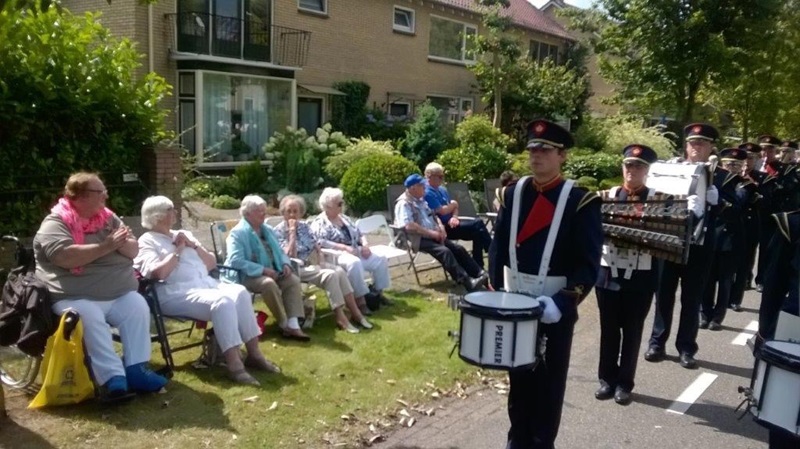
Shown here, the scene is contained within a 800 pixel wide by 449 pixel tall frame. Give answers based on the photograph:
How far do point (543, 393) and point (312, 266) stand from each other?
3.62 metres

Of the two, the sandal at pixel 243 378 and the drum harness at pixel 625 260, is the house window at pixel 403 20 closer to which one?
the drum harness at pixel 625 260

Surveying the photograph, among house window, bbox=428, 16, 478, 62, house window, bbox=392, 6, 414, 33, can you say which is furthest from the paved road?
house window, bbox=428, 16, 478, 62

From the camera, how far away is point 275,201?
1575 cm

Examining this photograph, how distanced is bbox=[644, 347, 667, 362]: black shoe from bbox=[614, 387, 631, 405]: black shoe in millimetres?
1143

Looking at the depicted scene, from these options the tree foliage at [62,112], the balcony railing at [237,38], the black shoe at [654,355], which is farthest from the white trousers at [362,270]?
the balcony railing at [237,38]

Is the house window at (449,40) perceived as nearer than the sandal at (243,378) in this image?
No

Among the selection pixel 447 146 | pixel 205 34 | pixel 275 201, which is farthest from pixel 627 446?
pixel 205 34

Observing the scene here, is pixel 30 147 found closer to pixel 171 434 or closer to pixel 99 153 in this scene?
pixel 99 153

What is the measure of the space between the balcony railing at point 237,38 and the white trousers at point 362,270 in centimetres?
1221

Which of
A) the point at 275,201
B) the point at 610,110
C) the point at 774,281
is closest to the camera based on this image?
the point at 774,281

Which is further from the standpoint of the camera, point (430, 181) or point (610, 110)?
point (610, 110)

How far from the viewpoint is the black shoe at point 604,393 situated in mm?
5773

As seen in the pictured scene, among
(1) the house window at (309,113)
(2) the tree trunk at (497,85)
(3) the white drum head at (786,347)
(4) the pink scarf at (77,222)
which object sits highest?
(2) the tree trunk at (497,85)

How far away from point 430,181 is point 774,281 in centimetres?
603
